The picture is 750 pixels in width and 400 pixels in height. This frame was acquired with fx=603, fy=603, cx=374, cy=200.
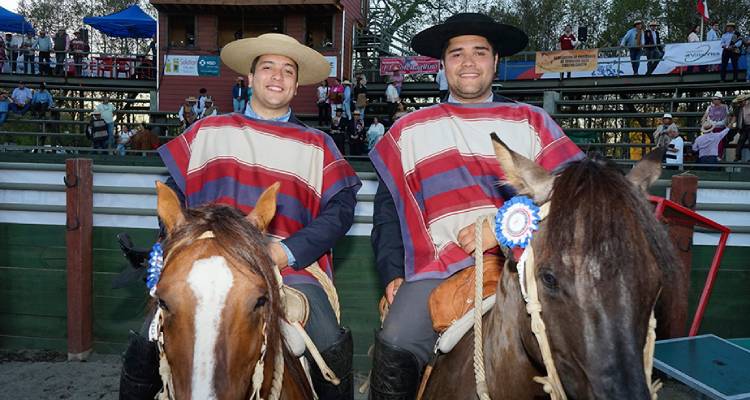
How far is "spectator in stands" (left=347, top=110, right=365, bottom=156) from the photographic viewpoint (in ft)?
55.4

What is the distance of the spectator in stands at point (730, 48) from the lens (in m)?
17.1

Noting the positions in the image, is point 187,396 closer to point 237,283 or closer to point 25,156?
point 237,283

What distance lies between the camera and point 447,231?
3.03 m

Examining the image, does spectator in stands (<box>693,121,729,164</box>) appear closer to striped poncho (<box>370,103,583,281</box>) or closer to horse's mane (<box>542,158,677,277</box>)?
striped poncho (<box>370,103,583,281</box>)

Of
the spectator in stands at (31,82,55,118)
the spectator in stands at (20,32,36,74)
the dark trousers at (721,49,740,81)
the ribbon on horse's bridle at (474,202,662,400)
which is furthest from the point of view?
the spectator in stands at (20,32,36,74)

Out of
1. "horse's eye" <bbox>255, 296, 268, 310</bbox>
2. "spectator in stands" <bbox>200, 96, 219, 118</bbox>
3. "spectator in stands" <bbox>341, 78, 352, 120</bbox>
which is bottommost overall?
"horse's eye" <bbox>255, 296, 268, 310</bbox>

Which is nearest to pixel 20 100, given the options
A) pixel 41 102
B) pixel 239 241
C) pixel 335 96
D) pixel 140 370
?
pixel 41 102

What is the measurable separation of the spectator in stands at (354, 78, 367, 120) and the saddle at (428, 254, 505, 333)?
15403mm

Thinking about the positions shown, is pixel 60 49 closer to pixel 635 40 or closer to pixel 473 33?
pixel 635 40

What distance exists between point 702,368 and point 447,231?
5.96 ft

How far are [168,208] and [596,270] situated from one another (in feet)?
Answer: 4.86

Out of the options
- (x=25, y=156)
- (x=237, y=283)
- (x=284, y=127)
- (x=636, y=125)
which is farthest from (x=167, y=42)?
(x=237, y=283)

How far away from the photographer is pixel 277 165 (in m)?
3.36

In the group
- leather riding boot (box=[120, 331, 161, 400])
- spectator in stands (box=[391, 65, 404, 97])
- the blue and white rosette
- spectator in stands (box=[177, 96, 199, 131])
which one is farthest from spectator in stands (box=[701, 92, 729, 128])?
the blue and white rosette
